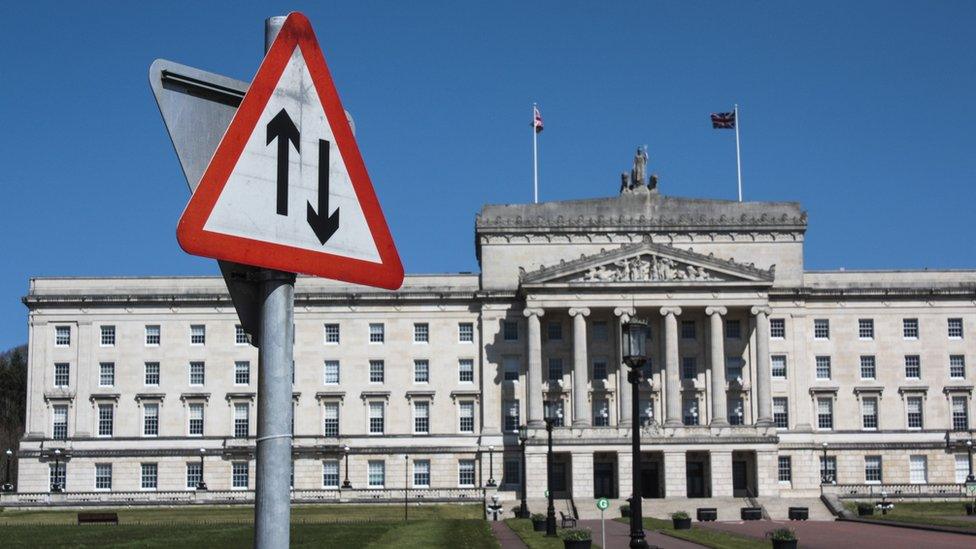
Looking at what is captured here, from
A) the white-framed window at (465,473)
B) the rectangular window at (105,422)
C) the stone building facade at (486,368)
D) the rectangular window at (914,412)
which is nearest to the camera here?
the stone building facade at (486,368)

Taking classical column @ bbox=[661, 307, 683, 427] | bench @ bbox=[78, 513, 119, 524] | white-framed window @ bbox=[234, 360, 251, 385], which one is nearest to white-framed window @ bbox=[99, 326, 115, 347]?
white-framed window @ bbox=[234, 360, 251, 385]

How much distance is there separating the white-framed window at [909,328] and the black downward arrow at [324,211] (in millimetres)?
104798

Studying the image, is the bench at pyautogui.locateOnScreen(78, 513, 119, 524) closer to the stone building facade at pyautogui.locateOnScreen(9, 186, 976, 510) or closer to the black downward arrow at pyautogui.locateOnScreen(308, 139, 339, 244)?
the stone building facade at pyautogui.locateOnScreen(9, 186, 976, 510)

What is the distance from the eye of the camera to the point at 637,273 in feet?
324

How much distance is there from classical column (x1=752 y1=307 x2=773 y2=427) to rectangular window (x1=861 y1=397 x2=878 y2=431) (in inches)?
393

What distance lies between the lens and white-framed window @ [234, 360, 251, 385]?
104 m

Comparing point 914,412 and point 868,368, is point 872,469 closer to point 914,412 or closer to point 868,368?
point 914,412

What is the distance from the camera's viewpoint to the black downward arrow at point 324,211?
17.6 ft

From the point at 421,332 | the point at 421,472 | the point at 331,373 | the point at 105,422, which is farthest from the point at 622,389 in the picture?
the point at 105,422

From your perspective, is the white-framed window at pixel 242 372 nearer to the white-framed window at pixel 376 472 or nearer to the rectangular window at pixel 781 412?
the white-framed window at pixel 376 472

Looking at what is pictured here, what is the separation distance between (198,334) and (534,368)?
88.9ft

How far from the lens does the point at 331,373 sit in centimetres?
10425

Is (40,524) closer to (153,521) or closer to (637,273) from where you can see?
(153,521)

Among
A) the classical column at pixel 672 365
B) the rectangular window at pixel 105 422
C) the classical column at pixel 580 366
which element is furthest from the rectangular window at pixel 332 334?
the classical column at pixel 672 365
